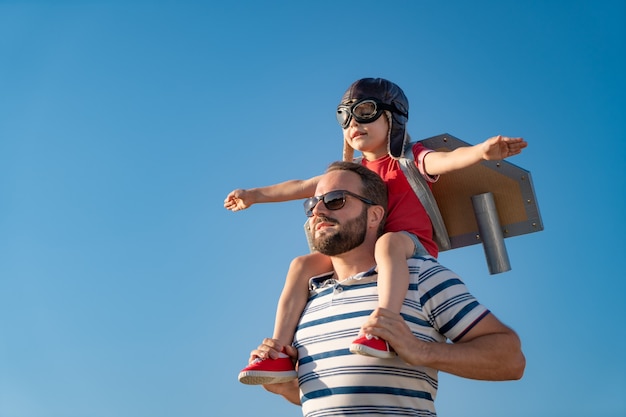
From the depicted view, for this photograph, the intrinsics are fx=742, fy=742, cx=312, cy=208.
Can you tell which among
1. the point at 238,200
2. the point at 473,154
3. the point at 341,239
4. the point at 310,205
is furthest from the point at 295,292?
the point at 473,154

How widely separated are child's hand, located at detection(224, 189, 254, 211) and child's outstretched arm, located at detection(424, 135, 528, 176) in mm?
1425

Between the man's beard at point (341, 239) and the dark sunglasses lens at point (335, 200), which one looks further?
the dark sunglasses lens at point (335, 200)

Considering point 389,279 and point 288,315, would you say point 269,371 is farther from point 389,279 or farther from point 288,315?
point 389,279

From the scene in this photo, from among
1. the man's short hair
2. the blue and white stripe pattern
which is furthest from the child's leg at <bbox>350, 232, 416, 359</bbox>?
the man's short hair

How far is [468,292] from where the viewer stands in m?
4.53

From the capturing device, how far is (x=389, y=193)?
17.6 feet

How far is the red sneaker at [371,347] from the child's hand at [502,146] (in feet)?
4.44

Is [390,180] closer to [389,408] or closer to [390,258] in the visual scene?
[390,258]

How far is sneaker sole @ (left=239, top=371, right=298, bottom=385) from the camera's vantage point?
14.8 feet

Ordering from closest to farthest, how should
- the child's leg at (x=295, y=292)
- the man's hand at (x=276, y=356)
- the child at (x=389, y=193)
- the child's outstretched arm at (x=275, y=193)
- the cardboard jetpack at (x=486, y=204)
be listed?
the child at (x=389, y=193) < the man's hand at (x=276, y=356) < the child's leg at (x=295, y=292) < the cardboard jetpack at (x=486, y=204) < the child's outstretched arm at (x=275, y=193)

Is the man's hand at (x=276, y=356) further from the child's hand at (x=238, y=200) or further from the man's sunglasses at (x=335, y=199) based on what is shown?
the child's hand at (x=238, y=200)

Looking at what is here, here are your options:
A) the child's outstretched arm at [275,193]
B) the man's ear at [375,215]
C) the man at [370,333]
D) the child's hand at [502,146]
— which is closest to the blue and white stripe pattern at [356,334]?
the man at [370,333]

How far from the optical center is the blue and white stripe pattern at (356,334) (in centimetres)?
422

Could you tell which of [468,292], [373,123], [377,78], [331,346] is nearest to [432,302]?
[468,292]
